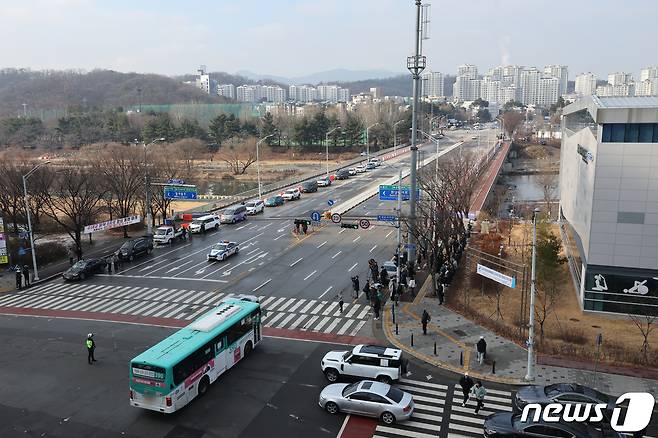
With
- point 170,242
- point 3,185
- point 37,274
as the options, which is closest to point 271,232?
point 170,242

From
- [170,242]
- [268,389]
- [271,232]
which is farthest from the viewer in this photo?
[271,232]

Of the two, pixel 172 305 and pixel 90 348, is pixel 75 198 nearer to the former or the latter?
pixel 172 305

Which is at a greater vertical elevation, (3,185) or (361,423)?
(3,185)

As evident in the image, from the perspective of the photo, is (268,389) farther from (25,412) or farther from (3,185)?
(3,185)

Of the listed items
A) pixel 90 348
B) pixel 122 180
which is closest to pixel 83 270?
pixel 90 348

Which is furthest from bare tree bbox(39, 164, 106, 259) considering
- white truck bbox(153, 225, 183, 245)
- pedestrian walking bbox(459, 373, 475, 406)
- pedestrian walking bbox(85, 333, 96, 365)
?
pedestrian walking bbox(459, 373, 475, 406)

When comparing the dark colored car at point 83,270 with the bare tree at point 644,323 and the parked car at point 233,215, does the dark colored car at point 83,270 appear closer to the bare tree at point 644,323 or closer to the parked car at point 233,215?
the parked car at point 233,215

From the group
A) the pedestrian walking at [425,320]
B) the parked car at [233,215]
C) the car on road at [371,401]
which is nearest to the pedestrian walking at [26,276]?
the parked car at [233,215]
